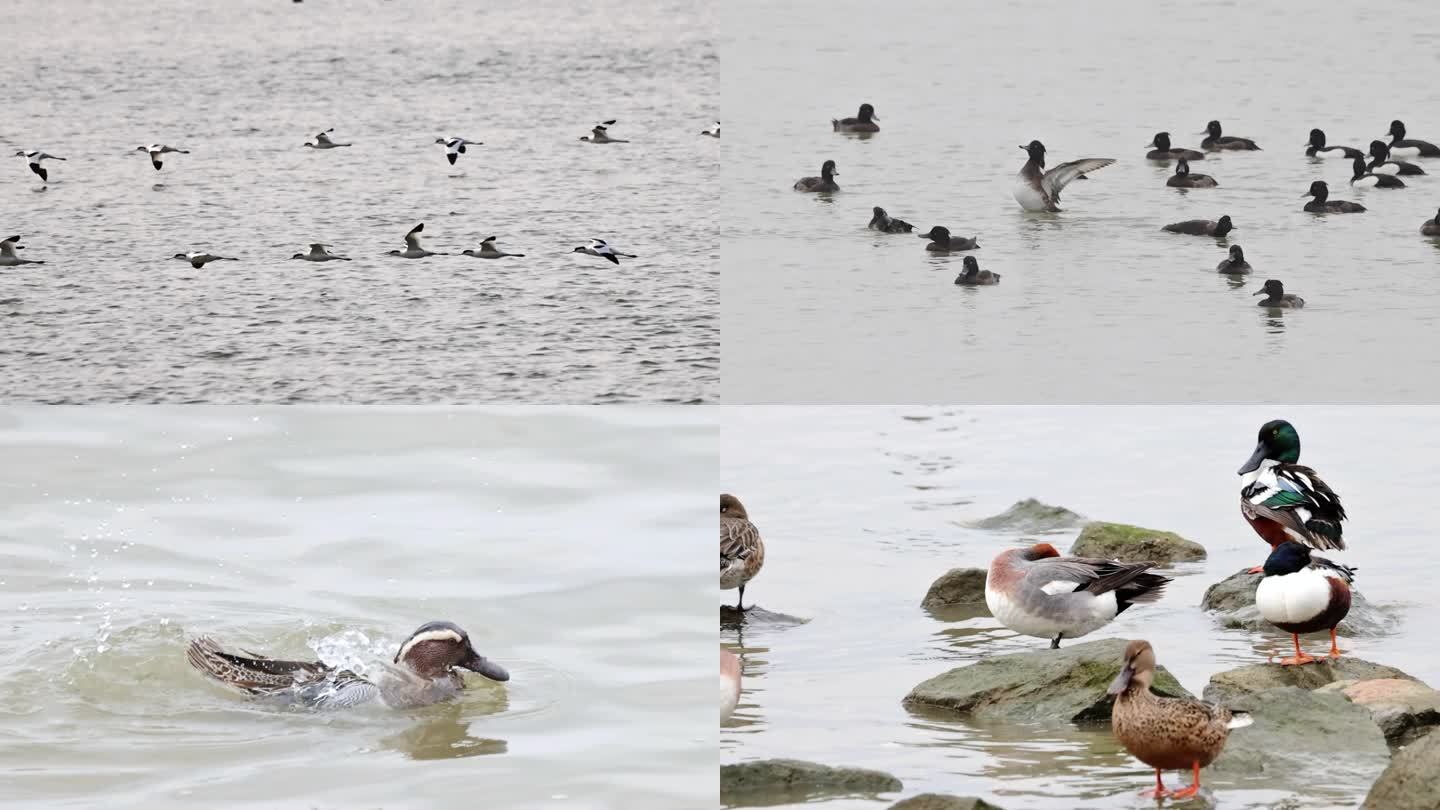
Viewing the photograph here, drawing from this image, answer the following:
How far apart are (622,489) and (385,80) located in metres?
15.3

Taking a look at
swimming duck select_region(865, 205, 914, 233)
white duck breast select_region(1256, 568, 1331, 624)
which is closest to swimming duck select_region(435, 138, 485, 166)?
swimming duck select_region(865, 205, 914, 233)

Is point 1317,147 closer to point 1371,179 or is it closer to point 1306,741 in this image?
point 1371,179

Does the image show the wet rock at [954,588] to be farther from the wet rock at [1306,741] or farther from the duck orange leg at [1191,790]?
the duck orange leg at [1191,790]

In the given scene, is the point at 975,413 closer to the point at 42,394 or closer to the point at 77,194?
the point at 42,394

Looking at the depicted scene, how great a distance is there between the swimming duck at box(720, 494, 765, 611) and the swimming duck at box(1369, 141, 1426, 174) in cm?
1226

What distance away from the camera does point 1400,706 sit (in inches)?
308

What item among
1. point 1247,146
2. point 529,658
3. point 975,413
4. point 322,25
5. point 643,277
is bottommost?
point 529,658

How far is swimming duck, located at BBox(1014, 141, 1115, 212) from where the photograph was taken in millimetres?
18125

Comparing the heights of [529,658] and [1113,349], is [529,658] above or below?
below

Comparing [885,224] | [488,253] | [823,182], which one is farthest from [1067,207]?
[488,253]

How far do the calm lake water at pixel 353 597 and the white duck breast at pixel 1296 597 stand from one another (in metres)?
2.68

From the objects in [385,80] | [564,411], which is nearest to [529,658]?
[564,411]

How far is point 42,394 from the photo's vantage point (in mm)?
13289

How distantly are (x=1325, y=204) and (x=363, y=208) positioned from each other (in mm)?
9212
